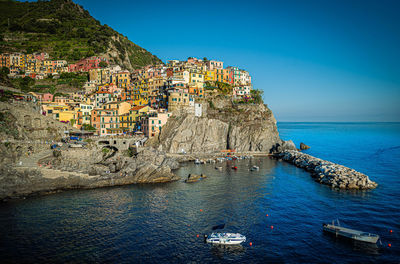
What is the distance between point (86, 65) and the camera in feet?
398

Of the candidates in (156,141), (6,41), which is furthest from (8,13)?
(156,141)

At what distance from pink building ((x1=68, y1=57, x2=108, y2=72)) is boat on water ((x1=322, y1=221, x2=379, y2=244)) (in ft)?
397

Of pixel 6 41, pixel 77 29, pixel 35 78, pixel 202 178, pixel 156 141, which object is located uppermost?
pixel 77 29

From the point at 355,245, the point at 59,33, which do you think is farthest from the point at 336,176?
the point at 59,33

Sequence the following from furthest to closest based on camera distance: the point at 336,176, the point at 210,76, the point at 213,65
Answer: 1. the point at 213,65
2. the point at 210,76
3. the point at 336,176

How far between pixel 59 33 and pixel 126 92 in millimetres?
83347

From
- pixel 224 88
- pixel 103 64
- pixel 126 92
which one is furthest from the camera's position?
pixel 103 64

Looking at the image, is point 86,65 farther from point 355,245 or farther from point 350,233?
point 355,245

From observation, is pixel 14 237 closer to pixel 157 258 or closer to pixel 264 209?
pixel 157 258

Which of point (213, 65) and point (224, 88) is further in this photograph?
point (213, 65)

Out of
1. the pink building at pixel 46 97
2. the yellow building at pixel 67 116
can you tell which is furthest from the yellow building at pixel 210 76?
the pink building at pixel 46 97

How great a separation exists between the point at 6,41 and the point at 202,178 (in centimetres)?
14646

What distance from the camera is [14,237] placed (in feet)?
101

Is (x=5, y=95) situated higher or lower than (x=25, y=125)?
higher
